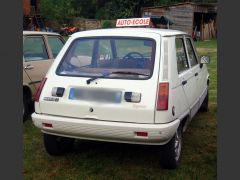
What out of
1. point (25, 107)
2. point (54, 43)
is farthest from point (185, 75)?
point (54, 43)

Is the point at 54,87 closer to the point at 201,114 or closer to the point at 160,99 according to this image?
the point at 160,99

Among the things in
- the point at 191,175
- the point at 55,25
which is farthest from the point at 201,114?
the point at 55,25

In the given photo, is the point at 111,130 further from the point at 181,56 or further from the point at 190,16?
the point at 190,16

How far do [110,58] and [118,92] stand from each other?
84 cm

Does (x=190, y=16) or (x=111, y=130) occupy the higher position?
(x=111, y=130)

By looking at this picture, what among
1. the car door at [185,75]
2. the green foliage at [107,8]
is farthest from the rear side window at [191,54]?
the green foliage at [107,8]

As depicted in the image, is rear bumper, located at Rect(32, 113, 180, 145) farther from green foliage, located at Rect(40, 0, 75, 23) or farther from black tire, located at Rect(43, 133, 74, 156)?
green foliage, located at Rect(40, 0, 75, 23)

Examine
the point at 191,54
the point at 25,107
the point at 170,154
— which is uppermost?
the point at 191,54

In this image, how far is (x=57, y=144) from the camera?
17.4 ft

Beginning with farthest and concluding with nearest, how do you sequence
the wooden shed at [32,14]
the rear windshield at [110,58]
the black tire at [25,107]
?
the wooden shed at [32,14], the black tire at [25,107], the rear windshield at [110,58]

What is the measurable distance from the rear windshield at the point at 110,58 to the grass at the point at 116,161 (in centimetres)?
119

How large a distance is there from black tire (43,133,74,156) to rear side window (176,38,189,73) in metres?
1.83

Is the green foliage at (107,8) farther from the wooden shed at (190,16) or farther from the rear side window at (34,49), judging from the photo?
the rear side window at (34,49)

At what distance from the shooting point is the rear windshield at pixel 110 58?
472 cm
